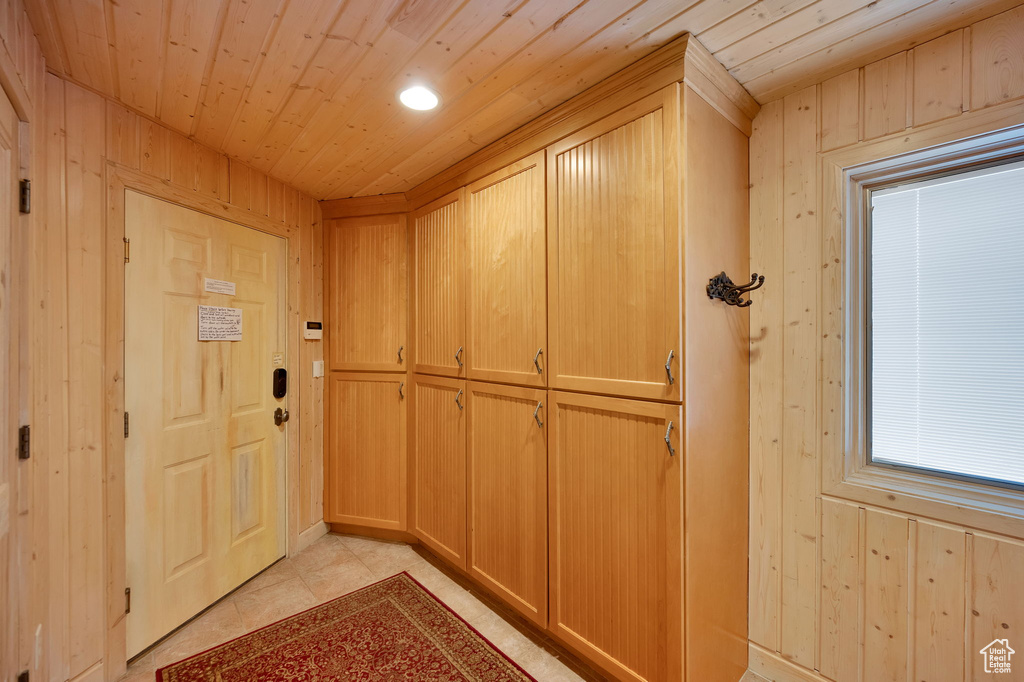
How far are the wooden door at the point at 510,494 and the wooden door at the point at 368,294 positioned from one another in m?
0.87

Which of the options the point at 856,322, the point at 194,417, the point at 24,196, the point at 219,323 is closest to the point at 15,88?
Answer: the point at 24,196

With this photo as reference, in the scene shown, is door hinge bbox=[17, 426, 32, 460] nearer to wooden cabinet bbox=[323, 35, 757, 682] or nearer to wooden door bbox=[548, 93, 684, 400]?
wooden cabinet bbox=[323, 35, 757, 682]

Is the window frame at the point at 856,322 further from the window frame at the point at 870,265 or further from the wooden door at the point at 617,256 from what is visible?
the wooden door at the point at 617,256

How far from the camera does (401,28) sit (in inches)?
52.8

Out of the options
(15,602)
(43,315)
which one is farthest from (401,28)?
(15,602)

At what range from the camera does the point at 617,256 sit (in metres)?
1.57

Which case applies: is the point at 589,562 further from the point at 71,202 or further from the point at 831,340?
the point at 71,202

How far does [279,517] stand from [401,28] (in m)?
2.70

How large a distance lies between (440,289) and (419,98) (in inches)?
40.0

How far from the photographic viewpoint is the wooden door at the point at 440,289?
2334 mm

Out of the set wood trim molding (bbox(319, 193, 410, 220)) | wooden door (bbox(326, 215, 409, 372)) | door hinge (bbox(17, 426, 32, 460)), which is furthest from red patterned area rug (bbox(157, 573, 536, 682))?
wood trim molding (bbox(319, 193, 410, 220))

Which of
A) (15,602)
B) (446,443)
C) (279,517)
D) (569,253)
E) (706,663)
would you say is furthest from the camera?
(279,517)

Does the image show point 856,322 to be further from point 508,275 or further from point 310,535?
point 310,535

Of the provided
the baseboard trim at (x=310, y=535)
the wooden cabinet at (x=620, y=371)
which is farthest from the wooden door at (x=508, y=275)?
the baseboard trim at (x=310, y=535)
